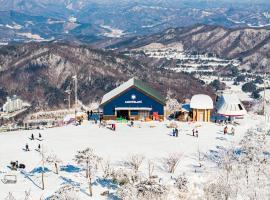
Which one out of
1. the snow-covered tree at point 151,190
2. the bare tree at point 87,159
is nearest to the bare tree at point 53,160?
the bare tree at point 87,159

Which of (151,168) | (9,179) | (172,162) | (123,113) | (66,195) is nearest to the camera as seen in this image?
(66,195)

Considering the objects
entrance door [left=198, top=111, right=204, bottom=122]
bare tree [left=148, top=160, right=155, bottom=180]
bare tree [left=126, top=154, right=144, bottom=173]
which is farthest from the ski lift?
entrance door [left=198, top=111, right=204, bottom=122]

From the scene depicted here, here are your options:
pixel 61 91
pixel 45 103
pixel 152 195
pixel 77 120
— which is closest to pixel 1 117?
pixel 45 103

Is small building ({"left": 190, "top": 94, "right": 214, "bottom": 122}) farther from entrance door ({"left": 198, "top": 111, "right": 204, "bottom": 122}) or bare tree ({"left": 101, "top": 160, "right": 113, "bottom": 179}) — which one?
bare tree ({"left": 101, "top": 160, "right": 113, "bottom": 179})

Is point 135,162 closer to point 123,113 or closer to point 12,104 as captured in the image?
point 123,113

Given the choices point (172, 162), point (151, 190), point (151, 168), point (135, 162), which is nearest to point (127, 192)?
point (151, 190)
